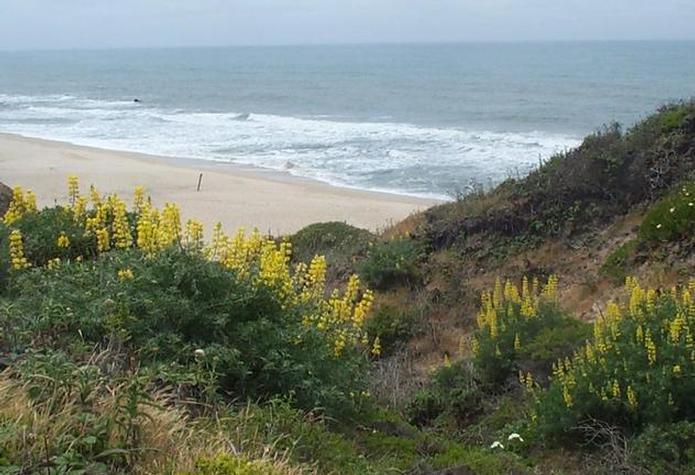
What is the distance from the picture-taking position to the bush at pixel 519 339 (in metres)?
7.78

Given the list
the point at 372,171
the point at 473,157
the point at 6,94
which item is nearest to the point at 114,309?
the point at 372,171

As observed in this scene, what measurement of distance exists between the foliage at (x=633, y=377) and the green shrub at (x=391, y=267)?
626 cm

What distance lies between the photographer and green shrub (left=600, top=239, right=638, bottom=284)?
1108cm

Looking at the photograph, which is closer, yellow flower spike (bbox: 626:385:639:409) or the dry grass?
the dry grass

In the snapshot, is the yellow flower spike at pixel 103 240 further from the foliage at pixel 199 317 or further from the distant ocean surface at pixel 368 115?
the distant ocean surface at pixel 368 115

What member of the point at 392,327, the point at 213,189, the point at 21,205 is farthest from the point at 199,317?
the point at 213,189

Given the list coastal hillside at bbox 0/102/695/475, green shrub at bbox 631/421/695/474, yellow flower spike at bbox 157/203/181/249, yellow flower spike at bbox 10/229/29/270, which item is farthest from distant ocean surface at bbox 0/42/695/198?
yellow flower spike at bbox 10/229/29/270

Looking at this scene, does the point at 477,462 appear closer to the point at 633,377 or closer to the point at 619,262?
the point at 633,377

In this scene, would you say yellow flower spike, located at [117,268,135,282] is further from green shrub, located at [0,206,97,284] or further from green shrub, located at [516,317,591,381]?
green shrub, located at [516,317,591,381]

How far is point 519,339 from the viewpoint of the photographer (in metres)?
8.12

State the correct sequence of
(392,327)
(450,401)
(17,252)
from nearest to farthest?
(17,252) → (450,401) → (392,327)

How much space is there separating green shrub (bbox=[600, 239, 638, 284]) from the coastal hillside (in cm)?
7

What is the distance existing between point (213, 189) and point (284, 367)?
2784 centimetres

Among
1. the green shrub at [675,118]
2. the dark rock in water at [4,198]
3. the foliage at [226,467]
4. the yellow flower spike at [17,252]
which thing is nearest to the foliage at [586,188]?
the green shrub at [675,118]
